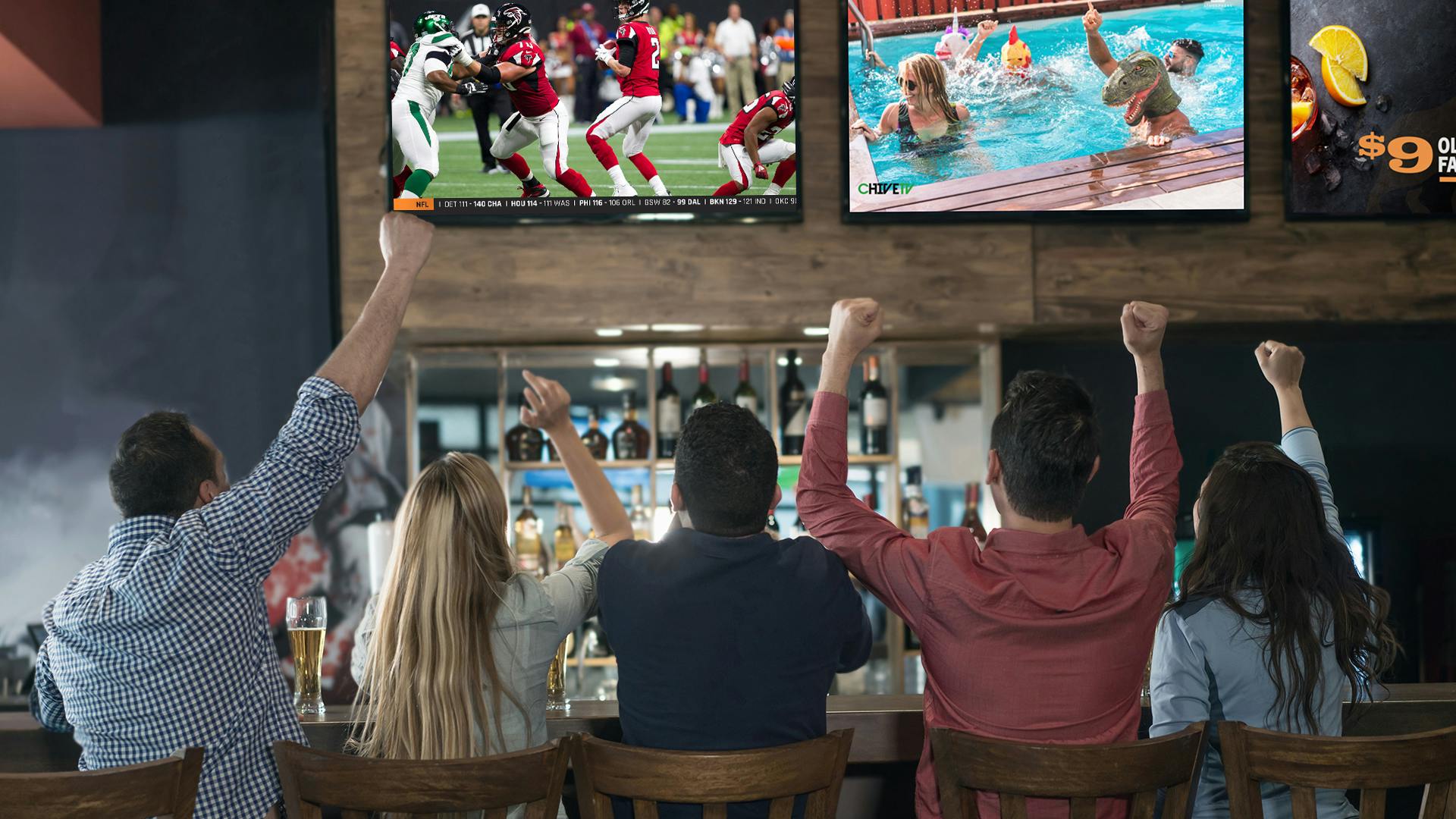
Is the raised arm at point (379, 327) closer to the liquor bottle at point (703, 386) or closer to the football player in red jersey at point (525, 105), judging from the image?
the football player in red jersey at point (525, 105)

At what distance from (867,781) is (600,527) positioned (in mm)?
790

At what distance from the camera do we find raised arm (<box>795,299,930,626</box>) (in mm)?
1604

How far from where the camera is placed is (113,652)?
1533mm

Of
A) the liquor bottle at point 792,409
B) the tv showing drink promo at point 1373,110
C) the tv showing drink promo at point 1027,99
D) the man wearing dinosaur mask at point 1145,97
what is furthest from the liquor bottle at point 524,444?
the tv showing drink promo at point 1373,110

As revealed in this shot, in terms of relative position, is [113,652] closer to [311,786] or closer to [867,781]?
[311,786]

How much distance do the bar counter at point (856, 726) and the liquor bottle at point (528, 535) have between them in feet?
5.53

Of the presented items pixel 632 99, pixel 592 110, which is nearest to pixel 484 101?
pixel 592 110

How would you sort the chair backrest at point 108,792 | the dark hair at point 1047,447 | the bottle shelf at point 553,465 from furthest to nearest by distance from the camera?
1. the bottle shelf at point 553,465
2. the dark hair at point 1047,447
3. the chair backrest at point 108,792

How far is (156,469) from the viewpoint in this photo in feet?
5.25

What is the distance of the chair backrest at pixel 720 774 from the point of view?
4.50 feet

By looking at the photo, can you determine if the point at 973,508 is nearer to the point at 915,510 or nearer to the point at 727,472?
the point at 915,510

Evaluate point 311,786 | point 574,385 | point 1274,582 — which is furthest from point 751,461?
point 574,385

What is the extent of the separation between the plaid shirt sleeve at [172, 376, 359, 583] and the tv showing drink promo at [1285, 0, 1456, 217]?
2.70 metres

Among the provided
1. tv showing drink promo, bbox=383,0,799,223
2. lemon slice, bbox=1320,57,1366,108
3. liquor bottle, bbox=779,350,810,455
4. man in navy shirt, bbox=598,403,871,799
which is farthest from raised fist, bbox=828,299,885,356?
lemon slice, bbox=1320,57,1366,108
